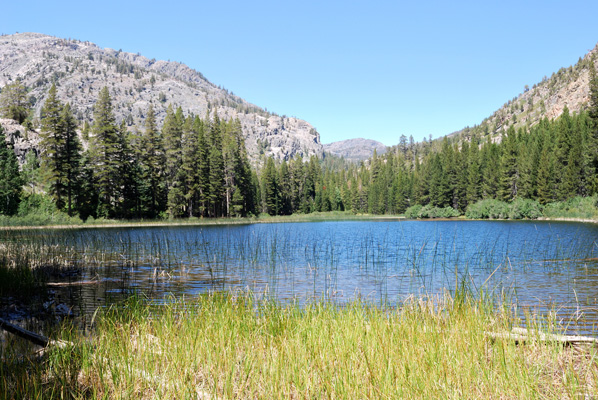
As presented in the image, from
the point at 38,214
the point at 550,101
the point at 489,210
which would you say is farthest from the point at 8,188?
the point at 550,101

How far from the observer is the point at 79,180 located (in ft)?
146

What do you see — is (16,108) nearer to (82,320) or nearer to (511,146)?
(82,320)

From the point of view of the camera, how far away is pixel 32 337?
5.07 metres

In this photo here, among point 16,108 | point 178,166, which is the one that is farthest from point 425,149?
point 16,108

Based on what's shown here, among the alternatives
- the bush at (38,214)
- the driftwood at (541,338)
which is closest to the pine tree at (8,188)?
the bush at (38,214)

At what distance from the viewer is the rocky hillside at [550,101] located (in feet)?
412

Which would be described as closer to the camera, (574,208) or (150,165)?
(574,208)

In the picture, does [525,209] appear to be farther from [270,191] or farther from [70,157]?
[70,157]

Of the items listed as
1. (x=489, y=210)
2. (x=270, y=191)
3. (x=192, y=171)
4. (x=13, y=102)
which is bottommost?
(x=489, y=210)

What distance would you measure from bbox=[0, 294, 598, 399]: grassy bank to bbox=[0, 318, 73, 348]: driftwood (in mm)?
317

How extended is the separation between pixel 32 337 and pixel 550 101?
164290mm

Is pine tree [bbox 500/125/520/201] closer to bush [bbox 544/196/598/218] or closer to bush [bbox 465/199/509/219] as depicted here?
bush [bbox 465/199/509/219]

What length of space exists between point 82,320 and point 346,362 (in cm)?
567

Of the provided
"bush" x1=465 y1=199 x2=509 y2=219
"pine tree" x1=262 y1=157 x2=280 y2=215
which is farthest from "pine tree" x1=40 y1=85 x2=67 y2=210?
"bush" x1=465 y1=199 x2=509 y2=219
